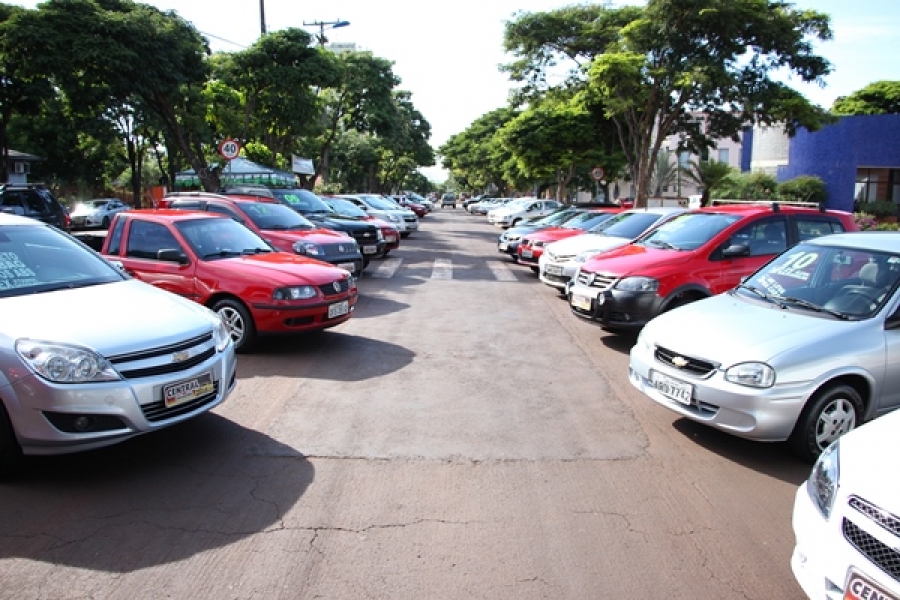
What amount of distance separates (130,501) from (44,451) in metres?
0.62

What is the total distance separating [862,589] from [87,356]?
4.18m

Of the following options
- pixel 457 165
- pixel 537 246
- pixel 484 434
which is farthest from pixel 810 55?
pixel 457 165

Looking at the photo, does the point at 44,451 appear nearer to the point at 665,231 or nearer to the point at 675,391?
the point at 675,391

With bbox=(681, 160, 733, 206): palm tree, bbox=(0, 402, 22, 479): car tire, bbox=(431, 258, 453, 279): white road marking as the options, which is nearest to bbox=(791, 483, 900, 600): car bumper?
bbox=(0, 402, 22, 479): car tire

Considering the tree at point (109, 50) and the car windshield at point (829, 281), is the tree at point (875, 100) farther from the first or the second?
the car windshield at point (829, 281)

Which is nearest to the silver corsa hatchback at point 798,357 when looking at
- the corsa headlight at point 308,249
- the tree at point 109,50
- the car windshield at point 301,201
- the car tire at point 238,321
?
the car tire at point 238,321

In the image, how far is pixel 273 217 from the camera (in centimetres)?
1198

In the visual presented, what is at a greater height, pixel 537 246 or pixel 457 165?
pixel 457 165

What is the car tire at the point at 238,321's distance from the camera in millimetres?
7531

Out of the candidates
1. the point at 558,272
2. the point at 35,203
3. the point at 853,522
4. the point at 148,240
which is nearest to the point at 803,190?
the point at 558,272

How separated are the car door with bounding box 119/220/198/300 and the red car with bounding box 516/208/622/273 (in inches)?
329

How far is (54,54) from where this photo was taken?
17078 mm

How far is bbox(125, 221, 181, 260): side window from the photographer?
7883 millimetres

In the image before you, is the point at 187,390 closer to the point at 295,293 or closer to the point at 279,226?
the point at 295,293
